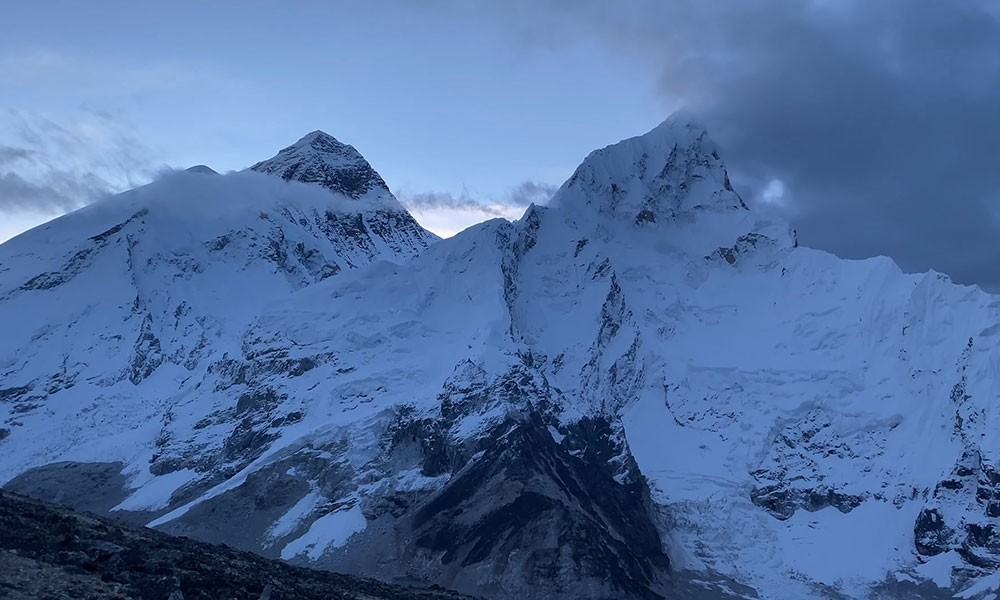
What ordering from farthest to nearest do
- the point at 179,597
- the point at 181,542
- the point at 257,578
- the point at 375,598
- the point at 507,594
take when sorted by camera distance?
the point at 507,594 → the point at 181,542 → the point at 375,598 → the point at 257,578 → the point at 179,597

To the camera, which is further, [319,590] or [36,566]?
[319,590]

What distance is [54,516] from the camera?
2766 inches

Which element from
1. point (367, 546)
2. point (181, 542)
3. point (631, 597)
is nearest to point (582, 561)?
point (631, 597)

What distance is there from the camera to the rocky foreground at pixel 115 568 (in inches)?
2186

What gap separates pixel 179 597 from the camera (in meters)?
56.0

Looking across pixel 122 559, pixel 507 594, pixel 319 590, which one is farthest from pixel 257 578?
pixel 507 594

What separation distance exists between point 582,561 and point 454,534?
2138 cm

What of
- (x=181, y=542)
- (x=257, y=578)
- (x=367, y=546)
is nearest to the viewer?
(x=257, y=578)

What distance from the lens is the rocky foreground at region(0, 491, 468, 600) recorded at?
55.5 metres

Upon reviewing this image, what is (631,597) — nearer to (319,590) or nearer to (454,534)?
(454,534)

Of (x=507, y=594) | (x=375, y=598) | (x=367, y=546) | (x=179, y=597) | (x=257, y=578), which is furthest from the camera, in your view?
(x=367, y=546)

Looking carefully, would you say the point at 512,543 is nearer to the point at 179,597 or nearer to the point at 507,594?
the point at 507,594

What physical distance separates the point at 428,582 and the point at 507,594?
40.6 ft

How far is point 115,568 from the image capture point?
195ft
